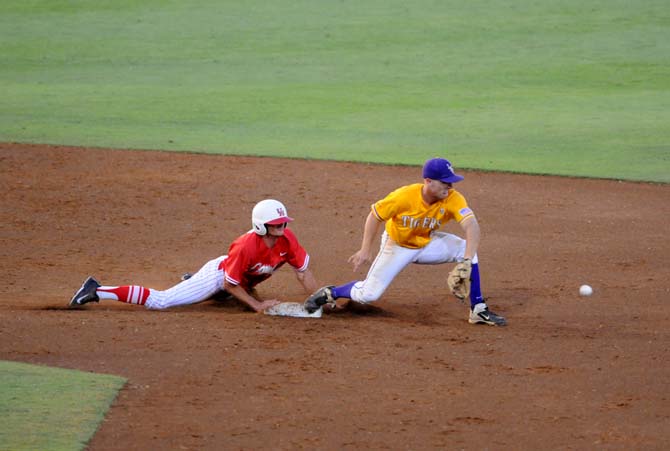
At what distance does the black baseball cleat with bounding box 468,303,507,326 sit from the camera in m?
8.65

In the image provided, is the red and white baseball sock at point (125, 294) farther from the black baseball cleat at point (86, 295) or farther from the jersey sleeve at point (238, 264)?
the jersey sleeve at point (238, 264)

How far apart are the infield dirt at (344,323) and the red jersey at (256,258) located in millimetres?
348

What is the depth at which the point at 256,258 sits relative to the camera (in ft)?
28.9

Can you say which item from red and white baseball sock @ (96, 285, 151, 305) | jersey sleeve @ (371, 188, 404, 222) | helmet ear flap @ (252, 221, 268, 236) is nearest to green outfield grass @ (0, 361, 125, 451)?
red and white baseball sock @ (96, 285, 151, 305)

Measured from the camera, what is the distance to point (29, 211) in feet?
40.5

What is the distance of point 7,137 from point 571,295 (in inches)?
385

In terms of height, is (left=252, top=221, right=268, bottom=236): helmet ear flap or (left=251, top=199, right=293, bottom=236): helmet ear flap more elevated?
(left=251, top=199, right=293, bottom=236): helmet ear flap

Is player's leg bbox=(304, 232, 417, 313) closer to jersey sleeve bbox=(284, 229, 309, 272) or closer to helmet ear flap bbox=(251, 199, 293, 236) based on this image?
jersey sleeve bbox=(284, 229, 309, 272)

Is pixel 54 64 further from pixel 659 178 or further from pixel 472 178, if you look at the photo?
pixel 659 178

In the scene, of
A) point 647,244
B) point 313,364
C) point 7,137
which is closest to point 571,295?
point 647,244

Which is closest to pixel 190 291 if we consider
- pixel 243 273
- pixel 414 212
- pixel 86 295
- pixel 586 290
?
pixel 243 273

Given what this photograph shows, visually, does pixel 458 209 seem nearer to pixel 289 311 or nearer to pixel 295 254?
pixel 295 254

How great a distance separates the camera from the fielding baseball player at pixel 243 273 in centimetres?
867

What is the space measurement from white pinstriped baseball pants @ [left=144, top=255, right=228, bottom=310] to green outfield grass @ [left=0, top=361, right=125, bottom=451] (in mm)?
1824
